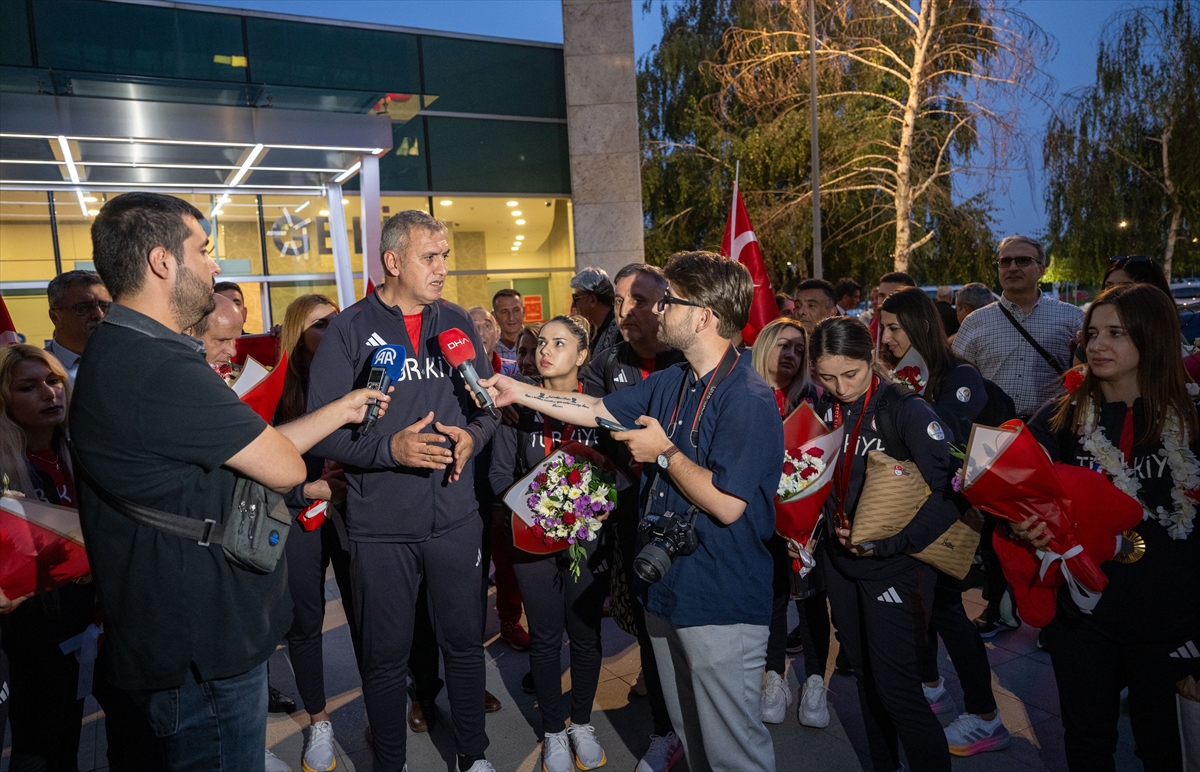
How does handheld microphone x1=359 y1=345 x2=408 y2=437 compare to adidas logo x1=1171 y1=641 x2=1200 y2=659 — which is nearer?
adidas logo x1=1171 y1=641 x2=1200 y2=659

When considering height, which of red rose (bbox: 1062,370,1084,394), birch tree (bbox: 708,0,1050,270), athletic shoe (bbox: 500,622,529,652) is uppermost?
birch tree (bbox: 708,0,1050,270)

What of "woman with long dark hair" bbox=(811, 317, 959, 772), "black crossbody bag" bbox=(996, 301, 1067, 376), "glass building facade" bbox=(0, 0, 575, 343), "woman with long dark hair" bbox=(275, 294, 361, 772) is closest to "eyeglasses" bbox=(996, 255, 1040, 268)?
"black crossbody bag" bbox=(996, 301, 1067, 376)

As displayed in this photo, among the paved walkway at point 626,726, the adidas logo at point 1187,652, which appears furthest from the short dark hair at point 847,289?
the adidas logo at point 1187,652

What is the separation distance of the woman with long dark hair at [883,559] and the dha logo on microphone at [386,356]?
Result: 189 centimetres

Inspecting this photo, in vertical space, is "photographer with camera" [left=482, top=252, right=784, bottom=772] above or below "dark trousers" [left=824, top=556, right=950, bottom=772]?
above

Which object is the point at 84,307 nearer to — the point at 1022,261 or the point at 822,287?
the point at 822,287

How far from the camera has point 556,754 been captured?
12.8 feet

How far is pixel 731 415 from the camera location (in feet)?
8.78

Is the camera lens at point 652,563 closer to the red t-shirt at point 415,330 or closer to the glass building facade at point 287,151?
the red t-shirt at point 415,330

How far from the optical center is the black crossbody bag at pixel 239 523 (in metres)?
2.28

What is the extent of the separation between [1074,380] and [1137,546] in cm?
73

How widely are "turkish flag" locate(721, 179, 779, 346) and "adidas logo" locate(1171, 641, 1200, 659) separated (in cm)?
349

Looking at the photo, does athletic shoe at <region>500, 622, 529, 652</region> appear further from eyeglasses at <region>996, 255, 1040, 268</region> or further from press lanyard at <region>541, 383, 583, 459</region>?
eyeglasses at <region>996, 255, 1040, 268</region>

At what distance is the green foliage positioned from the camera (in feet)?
64.9
